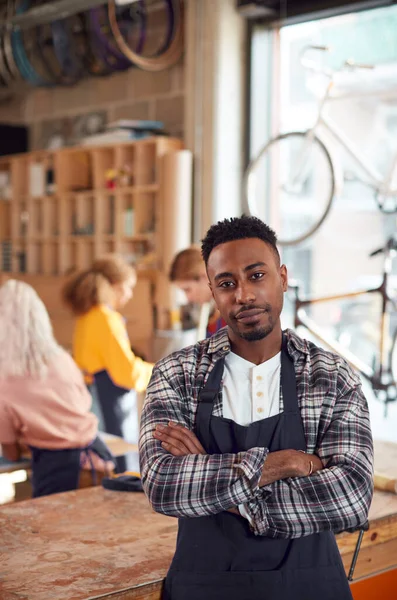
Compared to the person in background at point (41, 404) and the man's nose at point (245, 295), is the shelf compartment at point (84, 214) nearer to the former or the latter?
the person in background at point (41, 404)

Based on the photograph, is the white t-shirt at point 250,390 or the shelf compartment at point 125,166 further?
the shelf compartment at point 125,166

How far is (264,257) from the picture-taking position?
176 cm

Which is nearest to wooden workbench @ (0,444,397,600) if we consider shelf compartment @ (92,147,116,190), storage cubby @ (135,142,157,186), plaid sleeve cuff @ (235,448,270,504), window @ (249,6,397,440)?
plaid sleeve cuff @ (235,448,270,504)

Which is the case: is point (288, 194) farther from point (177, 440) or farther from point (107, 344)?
point (177, 440)

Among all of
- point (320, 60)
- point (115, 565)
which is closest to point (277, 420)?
point (115, 565)

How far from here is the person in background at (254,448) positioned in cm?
163

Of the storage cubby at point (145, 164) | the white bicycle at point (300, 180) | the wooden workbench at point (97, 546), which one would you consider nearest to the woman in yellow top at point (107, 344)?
the white bicycle at point (300, 180)

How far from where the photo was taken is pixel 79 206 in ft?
22.9

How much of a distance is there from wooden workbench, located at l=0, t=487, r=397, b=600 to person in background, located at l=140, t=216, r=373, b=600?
0.47 feet

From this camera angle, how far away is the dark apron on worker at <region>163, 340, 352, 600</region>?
5.43 ft

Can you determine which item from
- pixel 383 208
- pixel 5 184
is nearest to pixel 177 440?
pixel 383 208

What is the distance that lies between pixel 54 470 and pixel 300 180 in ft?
8.49

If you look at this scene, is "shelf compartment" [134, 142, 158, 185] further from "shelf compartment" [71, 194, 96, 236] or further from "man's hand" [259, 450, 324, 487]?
"man's hand" [259, 450, 324, 487]

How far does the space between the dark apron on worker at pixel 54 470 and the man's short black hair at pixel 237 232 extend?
1727 mm
